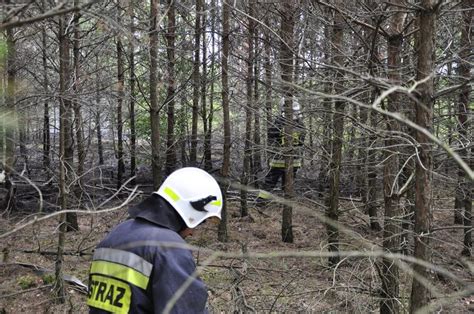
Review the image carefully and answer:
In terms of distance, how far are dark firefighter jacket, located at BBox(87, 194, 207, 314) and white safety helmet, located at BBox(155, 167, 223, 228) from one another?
0.16 m

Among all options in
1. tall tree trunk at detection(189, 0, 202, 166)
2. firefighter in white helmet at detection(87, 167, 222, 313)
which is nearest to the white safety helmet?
A: firefighter in white helmet at detection(87, 167, 222, 313)

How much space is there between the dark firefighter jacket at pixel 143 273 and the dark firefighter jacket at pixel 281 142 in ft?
16.0

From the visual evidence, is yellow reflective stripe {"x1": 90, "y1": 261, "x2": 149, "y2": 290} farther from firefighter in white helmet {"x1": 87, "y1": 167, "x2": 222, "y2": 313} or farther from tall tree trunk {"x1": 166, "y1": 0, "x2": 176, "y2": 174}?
tall tree trunk {"x1": 166, "y1": 0, "x2": 176, "y2": 174}

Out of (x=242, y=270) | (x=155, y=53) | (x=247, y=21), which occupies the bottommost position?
(x=242, y=270)

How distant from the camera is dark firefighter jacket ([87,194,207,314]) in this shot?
2.42 meters

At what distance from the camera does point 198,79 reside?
42.6ft

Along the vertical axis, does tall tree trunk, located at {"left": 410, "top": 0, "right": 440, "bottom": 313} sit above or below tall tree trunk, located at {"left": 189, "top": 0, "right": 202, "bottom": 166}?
below

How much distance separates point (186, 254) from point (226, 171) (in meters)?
7.52

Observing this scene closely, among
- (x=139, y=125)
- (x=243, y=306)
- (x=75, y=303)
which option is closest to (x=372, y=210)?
(x=243, y=306)

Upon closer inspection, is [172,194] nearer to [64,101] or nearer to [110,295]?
[110,295]

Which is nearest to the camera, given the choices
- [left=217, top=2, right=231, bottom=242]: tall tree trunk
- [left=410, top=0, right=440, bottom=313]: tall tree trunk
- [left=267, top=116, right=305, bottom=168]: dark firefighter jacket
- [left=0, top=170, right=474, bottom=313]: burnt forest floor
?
[left=410, top=0, right=440, bottom=313]: tall tree trunk

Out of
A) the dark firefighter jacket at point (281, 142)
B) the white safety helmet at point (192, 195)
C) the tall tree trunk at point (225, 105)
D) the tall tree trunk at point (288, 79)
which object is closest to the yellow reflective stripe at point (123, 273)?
the white safety helmet at point (192, 195)

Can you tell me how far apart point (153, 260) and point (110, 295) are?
0.34 meters

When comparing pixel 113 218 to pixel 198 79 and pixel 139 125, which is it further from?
pixel 139 125
